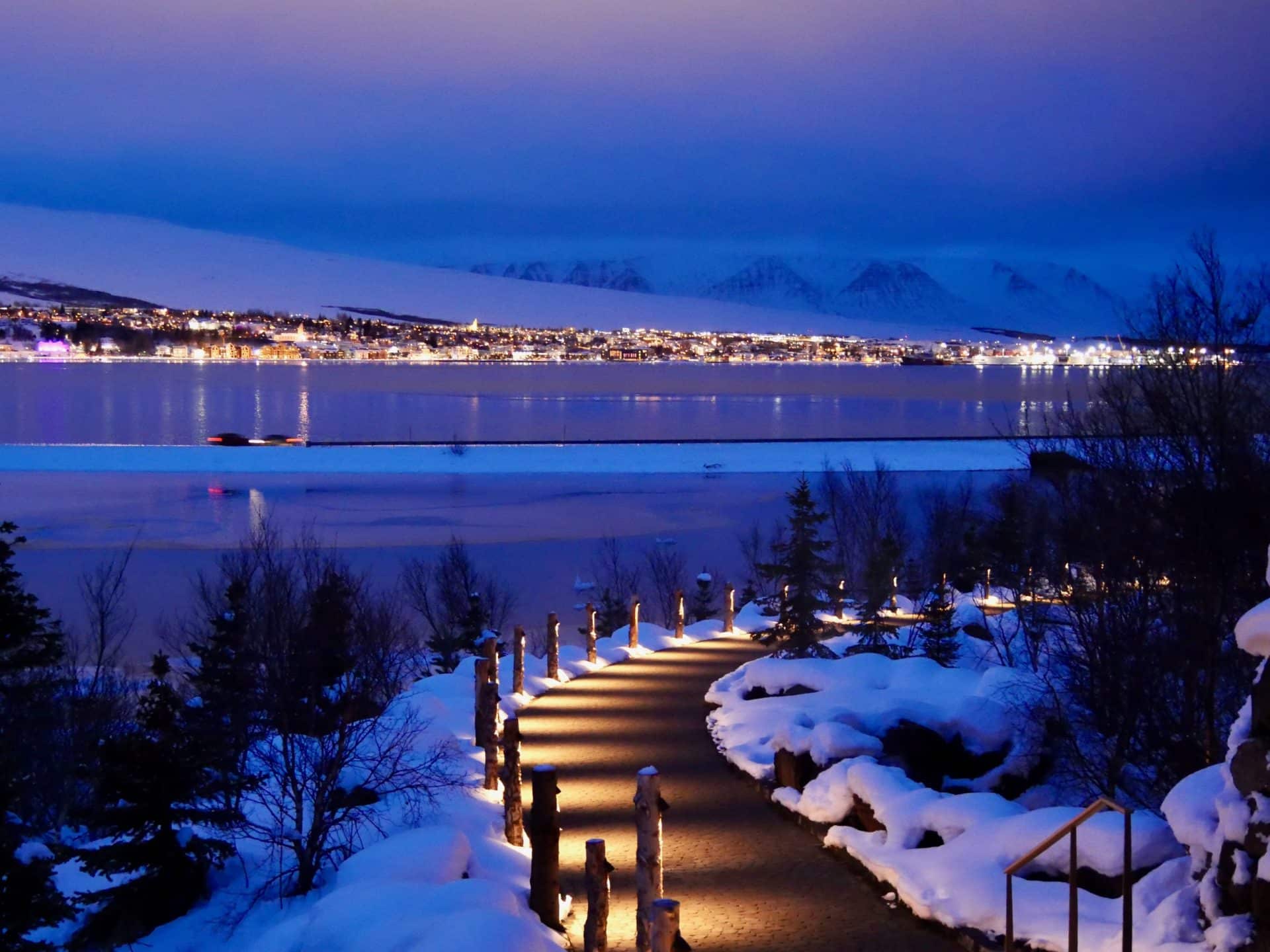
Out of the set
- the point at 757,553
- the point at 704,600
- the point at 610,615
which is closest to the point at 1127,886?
the point at 610,615

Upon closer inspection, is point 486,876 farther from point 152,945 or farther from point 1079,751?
point 1079,751

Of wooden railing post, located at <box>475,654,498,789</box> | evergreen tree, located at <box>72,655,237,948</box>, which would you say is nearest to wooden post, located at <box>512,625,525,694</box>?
wooden railing post, located at <box>475,654,498,789</box>

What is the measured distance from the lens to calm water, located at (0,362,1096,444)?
73.4 meters

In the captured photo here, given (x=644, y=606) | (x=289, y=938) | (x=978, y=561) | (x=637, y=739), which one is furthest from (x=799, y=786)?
(x=644, y=606)

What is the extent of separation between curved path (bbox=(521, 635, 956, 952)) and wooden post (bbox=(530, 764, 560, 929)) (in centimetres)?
30

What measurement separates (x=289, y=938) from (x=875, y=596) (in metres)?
13.0

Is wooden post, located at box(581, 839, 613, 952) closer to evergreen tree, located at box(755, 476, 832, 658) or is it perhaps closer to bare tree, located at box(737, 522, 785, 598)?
evergreen tree, located at box(755, 476, 832, 658)

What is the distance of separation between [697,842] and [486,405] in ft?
294

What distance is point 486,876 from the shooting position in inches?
365

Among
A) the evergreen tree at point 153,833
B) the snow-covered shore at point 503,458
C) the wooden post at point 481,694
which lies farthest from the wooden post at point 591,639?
the snow-covered shore at point 503,458

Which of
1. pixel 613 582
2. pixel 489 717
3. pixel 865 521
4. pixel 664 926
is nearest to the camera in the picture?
pixel 664 926

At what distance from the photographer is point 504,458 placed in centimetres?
5816

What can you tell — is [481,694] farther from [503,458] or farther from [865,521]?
[503,458]

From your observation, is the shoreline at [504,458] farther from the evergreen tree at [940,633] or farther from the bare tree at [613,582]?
the evergreen tree at [940,633]
